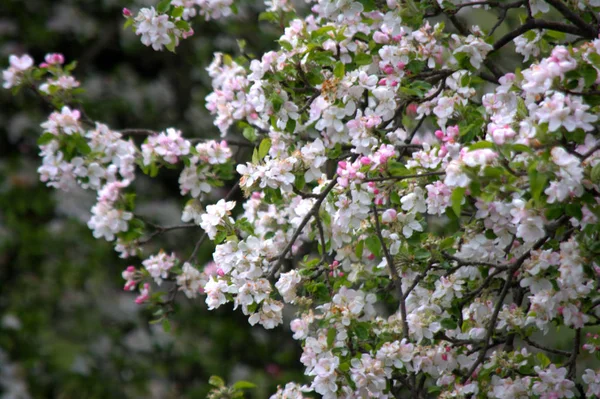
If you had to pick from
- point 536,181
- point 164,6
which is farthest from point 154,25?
point 536,181

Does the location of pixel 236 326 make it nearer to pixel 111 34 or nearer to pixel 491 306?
pixel 111 34

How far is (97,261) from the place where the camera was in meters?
4.23

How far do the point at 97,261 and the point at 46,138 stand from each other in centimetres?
198

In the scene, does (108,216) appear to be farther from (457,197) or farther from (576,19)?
(576,19)

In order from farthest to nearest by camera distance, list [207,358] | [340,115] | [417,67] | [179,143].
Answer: [207,358], [179,143], [417,67], [340,115]

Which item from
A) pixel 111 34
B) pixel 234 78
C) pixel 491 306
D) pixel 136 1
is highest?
pixel 234 78

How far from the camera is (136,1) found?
437 centimetres

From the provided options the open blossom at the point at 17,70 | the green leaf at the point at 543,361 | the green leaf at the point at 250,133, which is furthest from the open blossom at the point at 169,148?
the green leaf at the point at 543,361

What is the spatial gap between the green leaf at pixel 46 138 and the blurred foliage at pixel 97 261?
5.35ft

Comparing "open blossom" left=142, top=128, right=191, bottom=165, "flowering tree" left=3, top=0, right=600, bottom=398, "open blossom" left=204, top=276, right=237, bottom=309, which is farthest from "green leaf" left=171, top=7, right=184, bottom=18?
"open blossom" left=204, top=276, right=237, bottom=309

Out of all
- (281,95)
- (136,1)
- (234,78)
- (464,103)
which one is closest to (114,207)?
(234,78)

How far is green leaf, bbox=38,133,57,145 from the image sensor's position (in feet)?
7.73

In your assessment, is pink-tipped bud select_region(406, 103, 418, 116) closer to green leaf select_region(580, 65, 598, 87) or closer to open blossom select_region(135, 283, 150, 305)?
green leaf select_region(580, 65, 598, 87)

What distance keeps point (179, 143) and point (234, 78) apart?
280mm
